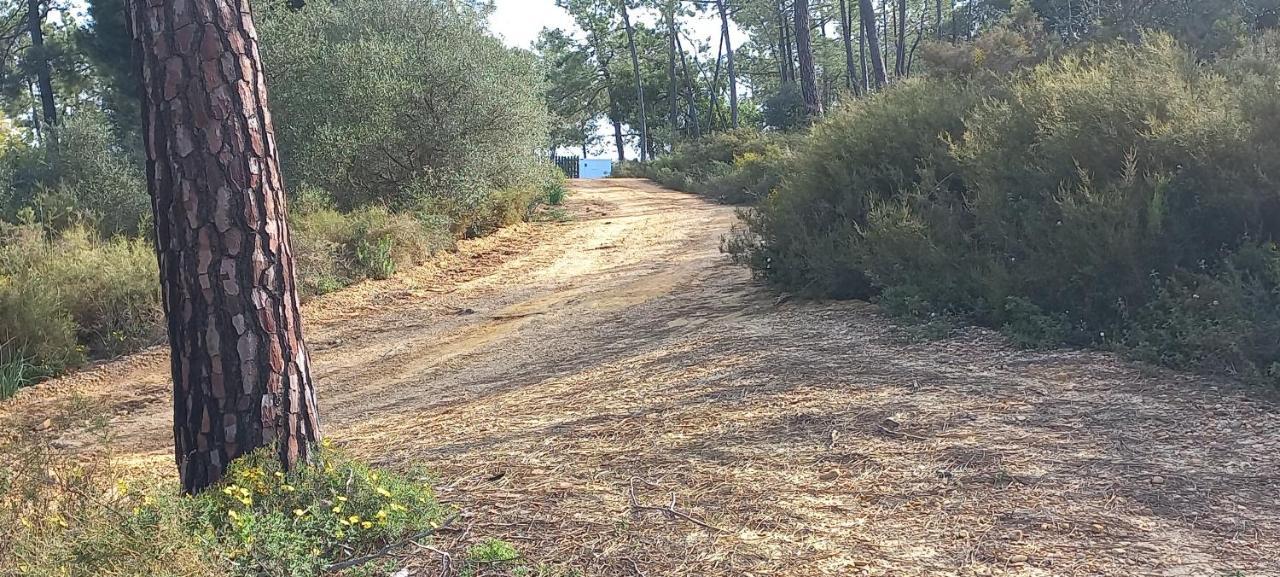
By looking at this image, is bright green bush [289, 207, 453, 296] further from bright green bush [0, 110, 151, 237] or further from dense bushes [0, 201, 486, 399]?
bright green bush [0, 110, 151, 237]

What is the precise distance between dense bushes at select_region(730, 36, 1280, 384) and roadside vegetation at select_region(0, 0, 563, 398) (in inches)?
262

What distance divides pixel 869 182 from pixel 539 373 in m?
3.29

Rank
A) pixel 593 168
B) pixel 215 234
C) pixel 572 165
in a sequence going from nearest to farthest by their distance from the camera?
pixel 215 234, pixel 572 165, pixel 593 168

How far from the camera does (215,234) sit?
12.1 ft

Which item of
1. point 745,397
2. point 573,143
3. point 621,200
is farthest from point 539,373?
point 573,143

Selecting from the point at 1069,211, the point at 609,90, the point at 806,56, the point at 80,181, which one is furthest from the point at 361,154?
the point at 609,90

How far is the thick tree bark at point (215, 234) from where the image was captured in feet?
12.1

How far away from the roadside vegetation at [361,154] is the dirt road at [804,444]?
392 cm

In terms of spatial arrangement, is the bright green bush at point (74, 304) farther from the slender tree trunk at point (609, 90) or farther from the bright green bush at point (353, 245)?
the slender tree trunk at point (609, 90)

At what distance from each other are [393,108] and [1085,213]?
10903 mm

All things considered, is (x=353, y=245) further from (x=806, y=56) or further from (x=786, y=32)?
(x=786, y=32)

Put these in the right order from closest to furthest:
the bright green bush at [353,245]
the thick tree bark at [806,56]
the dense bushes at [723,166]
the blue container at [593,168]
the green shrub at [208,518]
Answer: the green shrub at [208,518] < the bright green bush at [353,245] < the dense bushes at [723,166] < the thick tree bark at [806,56] < the blue container at [593,168]

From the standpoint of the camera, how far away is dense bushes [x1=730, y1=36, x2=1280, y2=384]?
5.29m

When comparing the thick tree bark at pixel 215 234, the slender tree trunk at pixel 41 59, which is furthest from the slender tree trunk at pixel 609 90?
the thick tree bark at pixel 215 234
